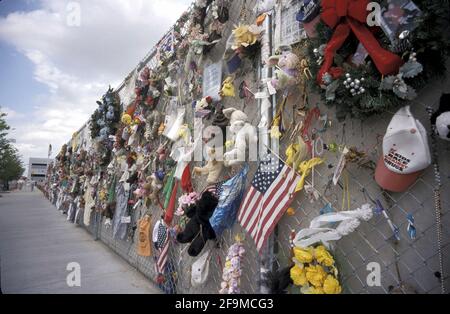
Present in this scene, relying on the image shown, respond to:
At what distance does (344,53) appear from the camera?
1.46 m

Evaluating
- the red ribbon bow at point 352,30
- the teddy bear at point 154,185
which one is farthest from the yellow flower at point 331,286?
the teddy bear at point 154,185

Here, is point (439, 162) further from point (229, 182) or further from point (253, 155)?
point (229, 182)

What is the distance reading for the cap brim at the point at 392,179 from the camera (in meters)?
1.22

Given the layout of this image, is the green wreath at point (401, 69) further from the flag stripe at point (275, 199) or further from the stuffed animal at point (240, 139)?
the stuffed animal at point (240, 139)

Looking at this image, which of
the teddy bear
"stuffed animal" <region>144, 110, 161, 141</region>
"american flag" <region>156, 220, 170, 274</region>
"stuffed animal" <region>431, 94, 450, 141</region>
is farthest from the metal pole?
"stuffed animal" <region>144, 110, 161, 141</region>

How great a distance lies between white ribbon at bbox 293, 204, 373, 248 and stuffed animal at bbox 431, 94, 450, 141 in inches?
19.0

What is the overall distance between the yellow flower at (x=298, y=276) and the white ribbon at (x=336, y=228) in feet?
0.44

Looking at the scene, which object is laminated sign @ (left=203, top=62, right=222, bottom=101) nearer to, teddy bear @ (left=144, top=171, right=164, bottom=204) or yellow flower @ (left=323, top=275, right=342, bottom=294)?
teddy bear @ (left=144, top=171, right=164, bottom=204)

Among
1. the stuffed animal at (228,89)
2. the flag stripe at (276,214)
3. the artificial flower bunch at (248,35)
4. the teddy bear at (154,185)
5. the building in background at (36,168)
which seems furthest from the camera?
the building in background at (36,168)

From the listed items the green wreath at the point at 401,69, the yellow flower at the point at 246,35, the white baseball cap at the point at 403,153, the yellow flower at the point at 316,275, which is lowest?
the yellow flower at the point at 316,275

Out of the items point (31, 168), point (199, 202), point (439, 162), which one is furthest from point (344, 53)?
point (31, 168)

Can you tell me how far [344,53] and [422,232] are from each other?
3.29 ft

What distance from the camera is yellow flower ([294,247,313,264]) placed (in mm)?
1463

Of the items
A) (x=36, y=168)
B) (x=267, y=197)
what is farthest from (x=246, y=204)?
(x=36, y=168)
